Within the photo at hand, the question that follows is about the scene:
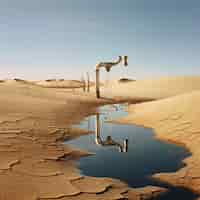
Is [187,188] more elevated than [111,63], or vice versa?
[111,63]

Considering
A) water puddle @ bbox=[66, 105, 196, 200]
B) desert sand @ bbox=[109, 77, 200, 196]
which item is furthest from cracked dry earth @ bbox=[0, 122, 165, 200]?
desert sand @ bbox=[109, 77, 200, 196]

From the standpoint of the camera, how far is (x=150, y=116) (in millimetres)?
15656

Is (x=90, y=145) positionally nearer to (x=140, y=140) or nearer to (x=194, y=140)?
(x=140, y=140)

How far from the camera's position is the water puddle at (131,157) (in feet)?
21.7

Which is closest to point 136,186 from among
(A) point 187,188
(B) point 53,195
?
(A) point 187,188

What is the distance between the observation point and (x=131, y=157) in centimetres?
838

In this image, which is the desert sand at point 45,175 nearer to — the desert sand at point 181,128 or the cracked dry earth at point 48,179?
the cracked dry earth at point 48,179

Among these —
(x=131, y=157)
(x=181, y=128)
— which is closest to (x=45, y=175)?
(x=131, y=157)

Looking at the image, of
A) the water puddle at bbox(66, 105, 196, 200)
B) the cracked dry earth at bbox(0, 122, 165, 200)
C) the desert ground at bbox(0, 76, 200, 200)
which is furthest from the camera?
the water puddle at bbox(66, 105, 196, 200)

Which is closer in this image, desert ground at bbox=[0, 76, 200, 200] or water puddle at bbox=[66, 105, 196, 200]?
desert ground at bbox=[0, 76, 200, 200]

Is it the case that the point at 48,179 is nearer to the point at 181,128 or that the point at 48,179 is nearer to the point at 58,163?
the point at 58,163

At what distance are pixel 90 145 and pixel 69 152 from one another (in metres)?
1.42

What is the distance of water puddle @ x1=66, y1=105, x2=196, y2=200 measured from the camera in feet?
21.7

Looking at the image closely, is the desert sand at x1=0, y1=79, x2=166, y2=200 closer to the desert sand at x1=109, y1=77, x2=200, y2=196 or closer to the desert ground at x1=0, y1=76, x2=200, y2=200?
the desert ground at x1=0, y1=76, x2=200, y2=200
